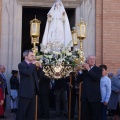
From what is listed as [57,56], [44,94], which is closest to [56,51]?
[57,56]

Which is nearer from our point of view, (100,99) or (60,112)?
(100,99)

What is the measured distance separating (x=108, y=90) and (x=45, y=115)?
2505mm

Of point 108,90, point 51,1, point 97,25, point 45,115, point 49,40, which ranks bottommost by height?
point 45,115

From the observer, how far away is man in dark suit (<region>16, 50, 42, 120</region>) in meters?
8.59

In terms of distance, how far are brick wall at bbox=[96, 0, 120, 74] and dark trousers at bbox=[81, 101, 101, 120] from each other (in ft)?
14.2

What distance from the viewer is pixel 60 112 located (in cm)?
1249

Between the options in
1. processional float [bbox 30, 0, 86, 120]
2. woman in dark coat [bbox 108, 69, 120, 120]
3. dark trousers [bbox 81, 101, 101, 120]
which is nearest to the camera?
dark trousers [bbox 81, 101, 101, 120]

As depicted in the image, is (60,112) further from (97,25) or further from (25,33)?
(25,33)

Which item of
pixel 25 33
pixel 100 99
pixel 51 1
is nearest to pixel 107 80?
pixel 100 99

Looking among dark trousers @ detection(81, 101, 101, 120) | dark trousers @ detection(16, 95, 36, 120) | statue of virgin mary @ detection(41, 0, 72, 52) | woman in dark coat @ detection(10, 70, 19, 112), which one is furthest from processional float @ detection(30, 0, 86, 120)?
woman in dark coat @ detection(10, 70, 19, 112)

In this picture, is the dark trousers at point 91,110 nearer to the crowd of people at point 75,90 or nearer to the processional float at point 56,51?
the crowd of people at point 75,90

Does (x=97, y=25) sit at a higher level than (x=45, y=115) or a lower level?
higher

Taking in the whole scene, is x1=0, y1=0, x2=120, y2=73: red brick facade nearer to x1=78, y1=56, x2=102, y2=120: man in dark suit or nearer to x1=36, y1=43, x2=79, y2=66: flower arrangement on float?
x1=36, y1=43, x2=79, y2=66: flower arrangement on float

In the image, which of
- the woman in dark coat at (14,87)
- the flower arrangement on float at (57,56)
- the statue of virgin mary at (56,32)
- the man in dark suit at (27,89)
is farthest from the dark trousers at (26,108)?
the woman in dark coat at (14,87)
